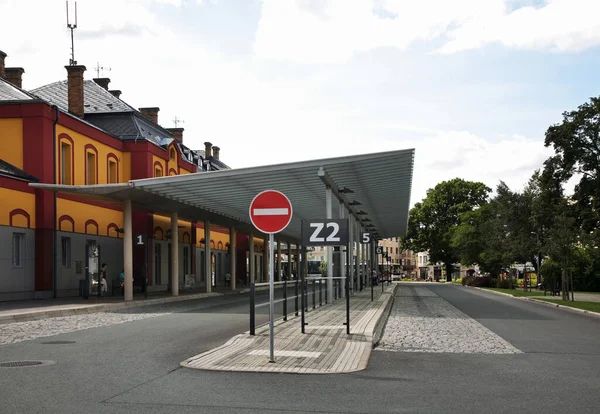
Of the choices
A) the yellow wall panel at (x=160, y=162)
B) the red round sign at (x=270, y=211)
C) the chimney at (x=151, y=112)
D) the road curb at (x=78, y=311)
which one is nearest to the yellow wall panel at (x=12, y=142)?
the road curb at (x=78, y=311)

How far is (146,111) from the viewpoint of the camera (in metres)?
54.9

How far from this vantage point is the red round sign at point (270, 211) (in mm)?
10305

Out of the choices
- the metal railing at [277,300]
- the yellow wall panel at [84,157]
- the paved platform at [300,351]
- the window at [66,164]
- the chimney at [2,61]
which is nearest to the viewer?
the paved platform at [300,351]

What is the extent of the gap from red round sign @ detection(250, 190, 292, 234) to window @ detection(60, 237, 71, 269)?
23631 millimetres

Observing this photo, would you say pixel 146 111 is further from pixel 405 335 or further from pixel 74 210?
pixel 405 335

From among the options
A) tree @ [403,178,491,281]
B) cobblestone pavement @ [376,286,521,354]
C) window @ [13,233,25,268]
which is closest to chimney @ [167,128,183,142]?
window @ [13,233,25,268]

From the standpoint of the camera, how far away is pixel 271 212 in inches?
408

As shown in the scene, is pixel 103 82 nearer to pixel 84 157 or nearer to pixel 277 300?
pixel 84 157

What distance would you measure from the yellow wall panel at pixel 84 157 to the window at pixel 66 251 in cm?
292

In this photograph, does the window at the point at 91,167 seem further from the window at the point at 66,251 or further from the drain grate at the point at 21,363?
the drain grate at the point at 21,363

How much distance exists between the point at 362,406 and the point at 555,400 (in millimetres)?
2076

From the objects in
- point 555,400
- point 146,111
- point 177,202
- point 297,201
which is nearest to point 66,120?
point 177,202

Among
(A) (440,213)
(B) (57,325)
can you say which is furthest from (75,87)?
(A) (440,213)

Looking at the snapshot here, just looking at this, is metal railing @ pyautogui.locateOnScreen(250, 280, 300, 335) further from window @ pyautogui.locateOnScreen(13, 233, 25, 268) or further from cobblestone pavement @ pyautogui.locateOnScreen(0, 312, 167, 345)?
window @ pyautogui.locateOnScreen(13, 233, 25, 268)
